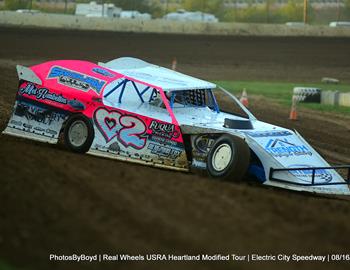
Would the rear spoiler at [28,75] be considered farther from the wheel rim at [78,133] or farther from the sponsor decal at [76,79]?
the wheel rim at [78,133]

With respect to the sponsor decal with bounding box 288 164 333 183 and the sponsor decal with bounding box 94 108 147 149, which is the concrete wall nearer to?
the sponsor decal with bounding box 94 108 147 149

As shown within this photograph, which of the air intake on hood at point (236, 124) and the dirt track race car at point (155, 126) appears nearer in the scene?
the dirt track race car at point (155, 126)

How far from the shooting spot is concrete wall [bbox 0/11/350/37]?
4069cm

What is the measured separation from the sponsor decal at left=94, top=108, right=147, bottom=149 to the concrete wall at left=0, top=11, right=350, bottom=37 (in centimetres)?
2940

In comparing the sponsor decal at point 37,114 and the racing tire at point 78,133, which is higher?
the sponsor decal at point 37,114

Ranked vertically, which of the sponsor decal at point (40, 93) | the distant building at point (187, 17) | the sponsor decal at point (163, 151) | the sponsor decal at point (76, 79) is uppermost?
the distant building at point (187, 17)

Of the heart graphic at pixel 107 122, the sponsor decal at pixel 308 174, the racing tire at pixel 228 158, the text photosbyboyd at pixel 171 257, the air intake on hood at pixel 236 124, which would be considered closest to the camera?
the text photosbyboyd at pixel 171 257

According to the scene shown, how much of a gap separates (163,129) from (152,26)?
30.9m

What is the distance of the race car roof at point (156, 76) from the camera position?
39.4 ft

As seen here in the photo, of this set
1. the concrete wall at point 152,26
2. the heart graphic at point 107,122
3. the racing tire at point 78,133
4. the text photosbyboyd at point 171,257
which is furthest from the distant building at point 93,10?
the text photosbyboyd at point 171,257

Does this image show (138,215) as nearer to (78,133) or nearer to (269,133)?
(269,133)

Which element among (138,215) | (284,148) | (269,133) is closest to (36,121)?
(269,133)

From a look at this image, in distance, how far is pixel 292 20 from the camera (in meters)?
64.4

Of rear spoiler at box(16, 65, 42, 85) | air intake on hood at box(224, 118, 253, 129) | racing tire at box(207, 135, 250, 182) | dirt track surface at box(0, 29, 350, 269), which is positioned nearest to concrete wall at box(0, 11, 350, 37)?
rear spoiler at box(16, 65, 42, 85)
